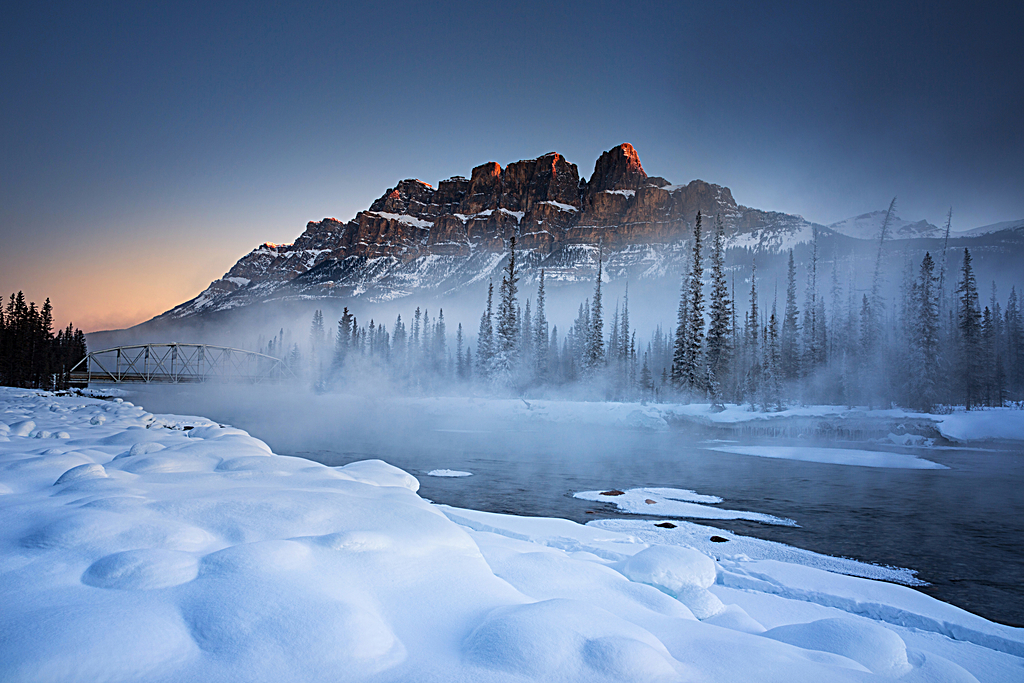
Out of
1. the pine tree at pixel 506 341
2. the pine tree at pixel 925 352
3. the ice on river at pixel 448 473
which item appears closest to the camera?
the ice on river at pixel 448 473

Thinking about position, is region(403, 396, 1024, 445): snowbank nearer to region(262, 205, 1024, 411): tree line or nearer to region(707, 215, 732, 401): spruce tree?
region(262, 205, 1024, 411): tree line

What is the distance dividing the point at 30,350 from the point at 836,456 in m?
89.3

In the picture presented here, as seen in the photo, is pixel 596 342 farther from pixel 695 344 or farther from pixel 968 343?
pixel 968 343

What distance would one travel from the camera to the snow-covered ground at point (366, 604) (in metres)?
2.46

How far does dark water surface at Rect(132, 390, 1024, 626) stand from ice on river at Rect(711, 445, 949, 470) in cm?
101

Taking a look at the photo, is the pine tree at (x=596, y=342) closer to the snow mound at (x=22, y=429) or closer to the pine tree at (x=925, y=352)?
the pine tree at (x=925, y=352)

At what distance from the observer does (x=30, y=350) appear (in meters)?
64.9

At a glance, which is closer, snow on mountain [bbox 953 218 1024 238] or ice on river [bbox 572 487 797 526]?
ice on river [bbox 572 487 797 526]

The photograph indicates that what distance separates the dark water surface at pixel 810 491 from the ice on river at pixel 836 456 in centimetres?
101

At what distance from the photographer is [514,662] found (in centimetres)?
261

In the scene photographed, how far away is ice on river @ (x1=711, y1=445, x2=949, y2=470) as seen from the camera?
19500 millimetres

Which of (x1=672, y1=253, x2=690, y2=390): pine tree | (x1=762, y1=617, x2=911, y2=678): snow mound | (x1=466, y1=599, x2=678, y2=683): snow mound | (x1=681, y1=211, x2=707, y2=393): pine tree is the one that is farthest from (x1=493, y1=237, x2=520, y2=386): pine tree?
(x1=466, y1=599, x2=678, y2=683): snow mound

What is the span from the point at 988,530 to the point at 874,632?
28.0 ft

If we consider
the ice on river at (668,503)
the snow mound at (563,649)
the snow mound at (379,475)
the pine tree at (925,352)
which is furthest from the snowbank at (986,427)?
the snow mound at (563,649)
